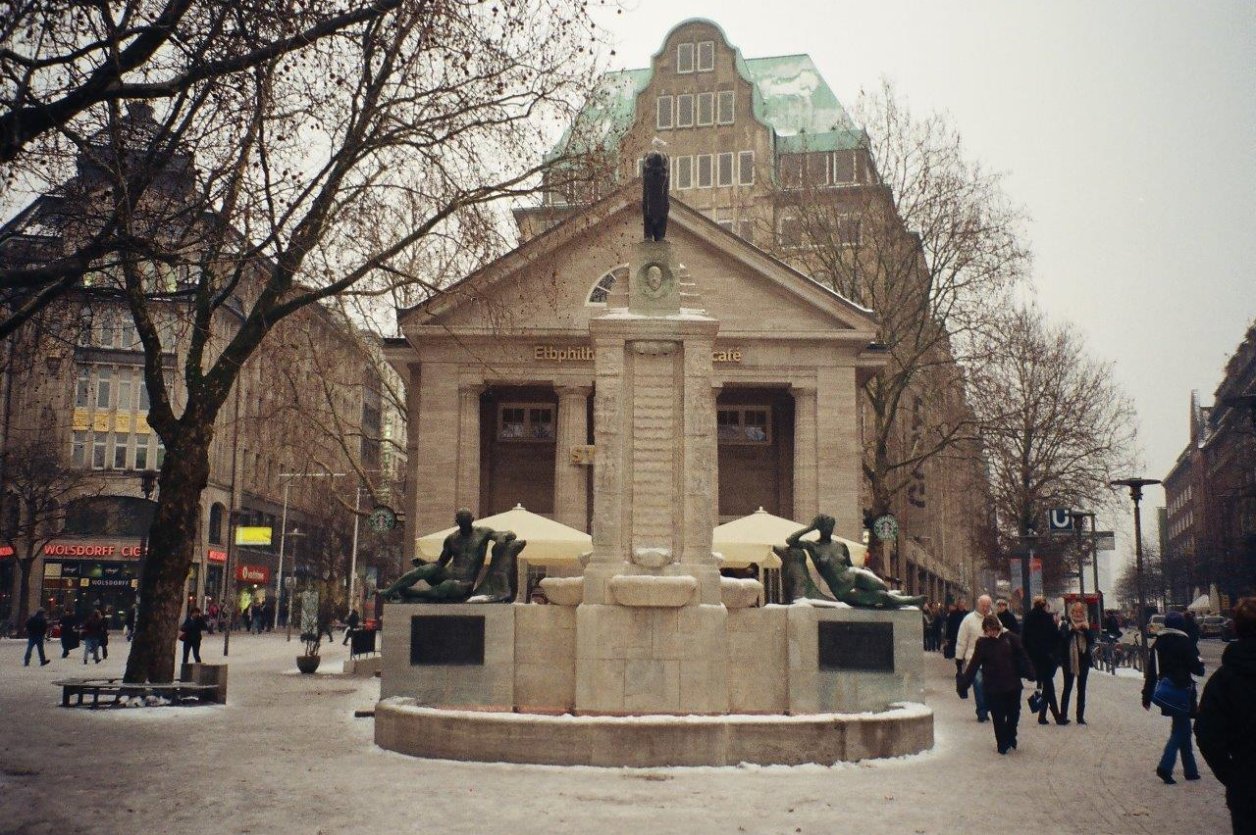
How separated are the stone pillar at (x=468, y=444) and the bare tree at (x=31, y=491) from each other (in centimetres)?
2028

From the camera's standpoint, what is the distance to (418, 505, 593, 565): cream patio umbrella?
75.4 ft

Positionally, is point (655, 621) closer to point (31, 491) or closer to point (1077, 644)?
point (1077, 644)

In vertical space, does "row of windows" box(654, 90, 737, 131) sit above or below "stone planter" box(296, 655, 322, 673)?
above

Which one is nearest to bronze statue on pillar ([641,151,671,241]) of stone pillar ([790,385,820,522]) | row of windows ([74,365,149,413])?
stone pillar ([790,385,820,522])

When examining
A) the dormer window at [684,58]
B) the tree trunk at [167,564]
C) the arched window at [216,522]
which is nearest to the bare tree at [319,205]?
the tree trunk at [167,564]

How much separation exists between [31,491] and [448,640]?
41.4 meters

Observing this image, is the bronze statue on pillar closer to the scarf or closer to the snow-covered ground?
the snow-covered ground

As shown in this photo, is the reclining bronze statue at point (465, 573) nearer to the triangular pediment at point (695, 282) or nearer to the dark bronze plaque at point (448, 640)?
the dark bronze plaque at point (448, 640)

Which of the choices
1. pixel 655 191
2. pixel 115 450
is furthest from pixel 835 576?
pixel 115 450

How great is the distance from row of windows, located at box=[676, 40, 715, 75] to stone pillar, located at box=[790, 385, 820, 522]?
48.5 meters

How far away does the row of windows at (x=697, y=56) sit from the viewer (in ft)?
261

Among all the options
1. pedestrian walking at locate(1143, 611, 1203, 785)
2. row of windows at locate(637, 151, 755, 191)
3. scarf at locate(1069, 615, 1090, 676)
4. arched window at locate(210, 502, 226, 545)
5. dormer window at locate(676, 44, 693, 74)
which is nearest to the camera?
pedestrian walking at locate(1143, 611, 1203, 785)

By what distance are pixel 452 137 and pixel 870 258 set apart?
26.6 m

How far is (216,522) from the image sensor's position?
67562 mm
